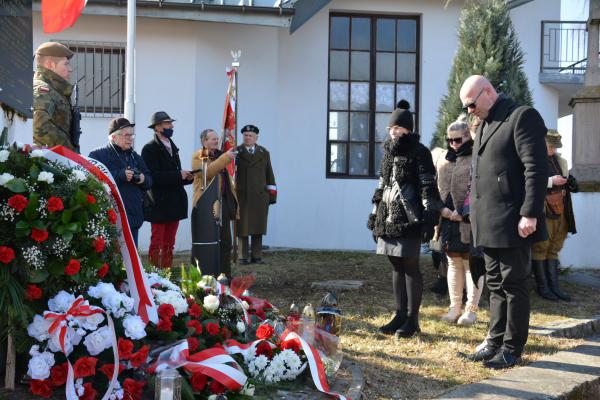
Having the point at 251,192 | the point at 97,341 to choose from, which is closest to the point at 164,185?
the point at 251,192

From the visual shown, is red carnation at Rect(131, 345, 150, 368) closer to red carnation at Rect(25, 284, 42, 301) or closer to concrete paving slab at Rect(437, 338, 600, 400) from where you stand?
red carnation at Rect(25, 284, 42, 301)

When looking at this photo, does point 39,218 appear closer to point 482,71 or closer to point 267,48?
point 482,71

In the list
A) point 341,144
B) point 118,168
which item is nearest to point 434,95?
point 341,144

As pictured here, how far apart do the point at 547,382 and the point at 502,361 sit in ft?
1.52

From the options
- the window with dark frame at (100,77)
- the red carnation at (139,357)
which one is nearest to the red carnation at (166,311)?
the red carnation at (139,357)

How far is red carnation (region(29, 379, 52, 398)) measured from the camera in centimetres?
369

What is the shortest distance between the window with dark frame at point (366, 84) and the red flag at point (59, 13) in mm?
7705

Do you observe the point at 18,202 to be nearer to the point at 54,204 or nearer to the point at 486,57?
the point at 54,204

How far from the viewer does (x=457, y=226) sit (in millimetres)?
7301

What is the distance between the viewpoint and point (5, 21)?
5.46 m

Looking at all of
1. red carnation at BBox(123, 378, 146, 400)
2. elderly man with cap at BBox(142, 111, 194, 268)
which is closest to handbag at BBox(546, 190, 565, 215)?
elderly man with cap at BBox(142, 111, 194, 268)

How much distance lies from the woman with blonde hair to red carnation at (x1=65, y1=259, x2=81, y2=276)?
4.04 meters

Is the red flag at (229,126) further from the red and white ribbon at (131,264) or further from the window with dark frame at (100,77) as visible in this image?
the red and white ribbon at (131,264)

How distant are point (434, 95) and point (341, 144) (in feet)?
5.98
